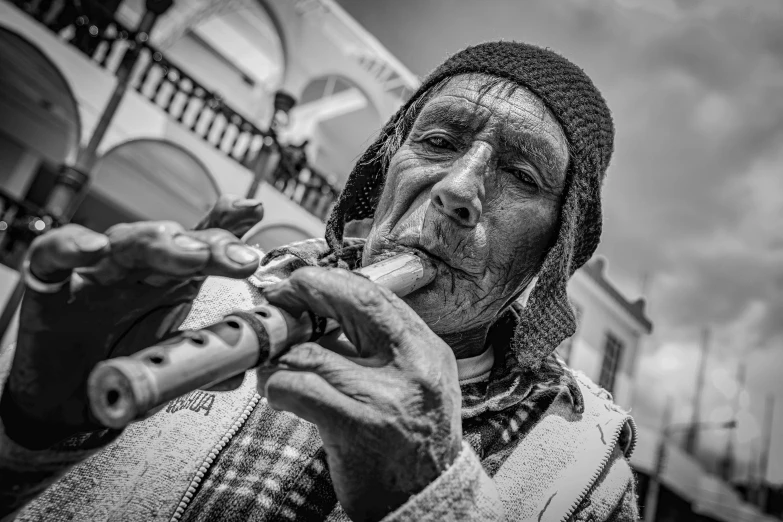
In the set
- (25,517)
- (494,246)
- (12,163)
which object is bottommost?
(25,517)

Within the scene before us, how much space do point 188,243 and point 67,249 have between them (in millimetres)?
136

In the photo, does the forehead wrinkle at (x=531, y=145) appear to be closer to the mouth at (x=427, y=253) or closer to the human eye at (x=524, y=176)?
the human eye at (x=524, y=176)

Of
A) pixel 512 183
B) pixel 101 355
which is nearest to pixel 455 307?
pixel 512 183

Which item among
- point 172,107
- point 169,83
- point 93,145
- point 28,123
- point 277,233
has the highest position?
point 172,107

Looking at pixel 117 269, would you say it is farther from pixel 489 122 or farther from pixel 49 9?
pixel 49 9

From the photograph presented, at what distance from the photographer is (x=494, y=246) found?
1320mm

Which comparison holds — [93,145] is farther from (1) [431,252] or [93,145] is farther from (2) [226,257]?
(2) [226,257]

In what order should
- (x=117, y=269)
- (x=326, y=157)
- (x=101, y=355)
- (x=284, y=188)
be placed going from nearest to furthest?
(x=117, y=269) → (x=101, y=355) → (x=284, y=188) → (x=326, y=157)

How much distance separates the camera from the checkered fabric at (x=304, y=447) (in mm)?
1114

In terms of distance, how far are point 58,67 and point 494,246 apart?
1012 centimetres

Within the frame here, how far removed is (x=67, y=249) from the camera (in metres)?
0.63

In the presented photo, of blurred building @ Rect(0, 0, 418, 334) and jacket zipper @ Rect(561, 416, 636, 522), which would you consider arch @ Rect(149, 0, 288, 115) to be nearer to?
blurred building @ Rect(0, 0, 418, 334)

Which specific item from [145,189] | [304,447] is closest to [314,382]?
[304,447]

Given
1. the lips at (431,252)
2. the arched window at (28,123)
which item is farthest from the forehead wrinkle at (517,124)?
the arched window at (28,123)
